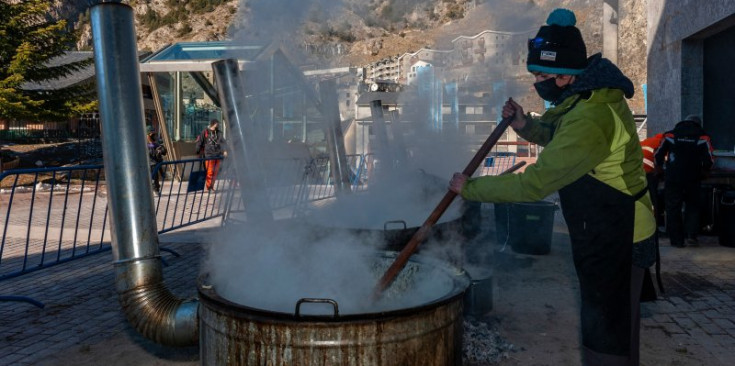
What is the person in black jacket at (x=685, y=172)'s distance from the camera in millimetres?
7762

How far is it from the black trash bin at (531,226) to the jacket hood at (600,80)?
468 cm

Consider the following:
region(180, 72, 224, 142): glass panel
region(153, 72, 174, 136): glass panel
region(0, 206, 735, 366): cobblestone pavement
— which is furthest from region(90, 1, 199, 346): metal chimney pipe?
region(153, 72, 174, 136): glass panel

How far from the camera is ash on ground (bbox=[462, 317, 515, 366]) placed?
12.7 ft

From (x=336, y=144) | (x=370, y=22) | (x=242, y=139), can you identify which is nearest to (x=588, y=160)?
(x=242, y=139)

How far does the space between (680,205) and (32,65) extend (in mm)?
20800

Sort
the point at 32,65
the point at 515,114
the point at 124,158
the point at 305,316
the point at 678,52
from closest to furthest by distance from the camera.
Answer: the point at 305,316 < the point at 515,114 < the point at 124,158 < the point at 678,52 < the point at 32,65

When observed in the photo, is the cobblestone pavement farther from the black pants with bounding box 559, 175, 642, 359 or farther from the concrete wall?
the concrete wall

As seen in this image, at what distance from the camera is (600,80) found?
8.25 ft

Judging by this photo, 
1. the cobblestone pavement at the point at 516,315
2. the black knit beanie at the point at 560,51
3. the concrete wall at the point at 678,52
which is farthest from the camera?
A: the concrete wall at the point at 678,52

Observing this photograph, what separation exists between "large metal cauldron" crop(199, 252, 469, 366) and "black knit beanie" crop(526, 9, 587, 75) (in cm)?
125

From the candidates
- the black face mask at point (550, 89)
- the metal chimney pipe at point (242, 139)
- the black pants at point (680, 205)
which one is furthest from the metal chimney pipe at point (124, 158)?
the black pants at point (680, 205)

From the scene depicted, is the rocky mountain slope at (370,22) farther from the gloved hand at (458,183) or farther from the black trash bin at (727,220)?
the black trash bin at (727,220)

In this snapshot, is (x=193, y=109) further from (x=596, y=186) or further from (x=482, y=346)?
(x=596, y=186)

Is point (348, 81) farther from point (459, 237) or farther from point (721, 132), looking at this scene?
point (721, 132)
